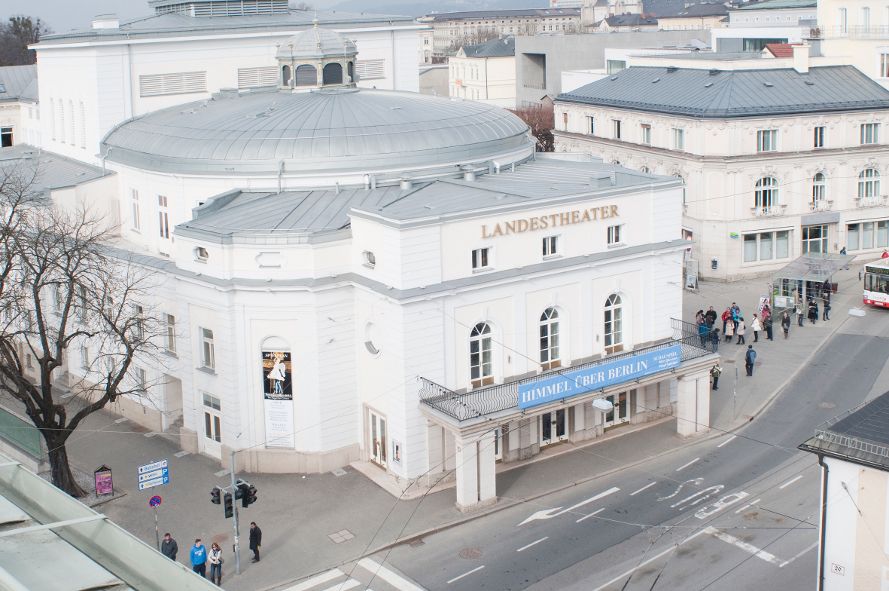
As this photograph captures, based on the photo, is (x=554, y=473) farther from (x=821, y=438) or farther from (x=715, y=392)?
(x=821, y=438)

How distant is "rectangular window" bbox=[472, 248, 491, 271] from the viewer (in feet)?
147

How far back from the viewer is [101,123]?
6212 cm

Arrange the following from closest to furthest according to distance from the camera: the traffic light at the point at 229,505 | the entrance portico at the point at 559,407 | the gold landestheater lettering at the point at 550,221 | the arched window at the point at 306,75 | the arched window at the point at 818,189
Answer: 1. the traffic light at the point at 229,505
2. the entrance portico at the point at 559,407
3. the gold landestheater lettering at the point at 550,221
4. the arched window at the point at 306,75
5. the arched window at the point at 818,189

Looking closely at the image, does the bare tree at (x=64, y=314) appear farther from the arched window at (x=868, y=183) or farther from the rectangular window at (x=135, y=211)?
the arched window at (x=868, y=183)

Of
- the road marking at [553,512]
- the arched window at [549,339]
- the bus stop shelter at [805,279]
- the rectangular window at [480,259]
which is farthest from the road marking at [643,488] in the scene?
the bus stop shelter at [805,279]

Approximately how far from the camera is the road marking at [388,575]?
37531mm

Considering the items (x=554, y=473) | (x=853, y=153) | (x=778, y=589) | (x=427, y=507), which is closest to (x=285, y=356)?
(x=427, y=507)

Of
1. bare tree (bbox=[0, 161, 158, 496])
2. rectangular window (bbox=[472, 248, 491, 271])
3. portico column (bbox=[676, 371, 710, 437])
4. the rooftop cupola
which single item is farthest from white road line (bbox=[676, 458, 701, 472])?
the rooftop cupola

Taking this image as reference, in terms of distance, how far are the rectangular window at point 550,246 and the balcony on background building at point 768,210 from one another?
30.9 metres

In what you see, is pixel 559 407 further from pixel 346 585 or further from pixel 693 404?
pixel 346 585

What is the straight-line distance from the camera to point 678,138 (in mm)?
76438

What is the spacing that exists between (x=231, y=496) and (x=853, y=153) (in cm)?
5125

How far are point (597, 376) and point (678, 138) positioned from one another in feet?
115

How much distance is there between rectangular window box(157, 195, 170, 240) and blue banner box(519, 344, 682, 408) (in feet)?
62.2
